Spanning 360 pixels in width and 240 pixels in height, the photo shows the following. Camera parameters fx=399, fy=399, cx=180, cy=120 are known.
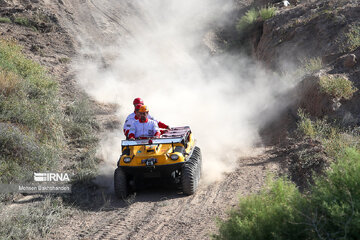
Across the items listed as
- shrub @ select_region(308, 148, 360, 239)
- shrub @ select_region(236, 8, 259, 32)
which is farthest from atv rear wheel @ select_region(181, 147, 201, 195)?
shrub @ select_region(236, 8, 259, 32)

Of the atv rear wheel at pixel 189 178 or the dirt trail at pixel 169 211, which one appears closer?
the dirt trail at pixel 169 211

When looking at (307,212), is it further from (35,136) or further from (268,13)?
(268,13)

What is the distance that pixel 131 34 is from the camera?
82.3 ft

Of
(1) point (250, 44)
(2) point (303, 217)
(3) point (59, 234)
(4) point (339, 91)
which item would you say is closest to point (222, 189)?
(3) point (59, 234)

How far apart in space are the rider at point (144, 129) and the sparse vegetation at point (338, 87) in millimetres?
5471

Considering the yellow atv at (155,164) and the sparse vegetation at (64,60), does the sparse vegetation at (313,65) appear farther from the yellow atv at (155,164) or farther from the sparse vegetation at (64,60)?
the sparse vegetation at (64,60)

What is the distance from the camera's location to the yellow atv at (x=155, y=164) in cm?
880

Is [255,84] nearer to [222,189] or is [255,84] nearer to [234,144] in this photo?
[234,144]

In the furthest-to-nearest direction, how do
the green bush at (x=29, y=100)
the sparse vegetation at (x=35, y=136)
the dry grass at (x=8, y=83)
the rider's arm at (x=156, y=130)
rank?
the dry grass at (x=8, y=83), the green bush at (x=29, y=100), the rider's arm at (x=156, y=130), the sparse vegetation at (x=35, y=136)

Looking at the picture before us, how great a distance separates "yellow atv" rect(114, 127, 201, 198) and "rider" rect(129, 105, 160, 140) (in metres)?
0.71

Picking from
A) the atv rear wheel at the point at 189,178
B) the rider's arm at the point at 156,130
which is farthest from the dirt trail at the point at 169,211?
the rider's arm at the point at 156,130

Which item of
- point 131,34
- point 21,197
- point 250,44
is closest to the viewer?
point 21,197

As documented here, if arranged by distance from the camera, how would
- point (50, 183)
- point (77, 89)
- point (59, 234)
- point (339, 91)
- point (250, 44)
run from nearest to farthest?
point (59, 234)
point (50, 183)
point (339, 91)
point (77, 89)
point (250, 44)

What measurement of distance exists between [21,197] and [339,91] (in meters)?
9.15
